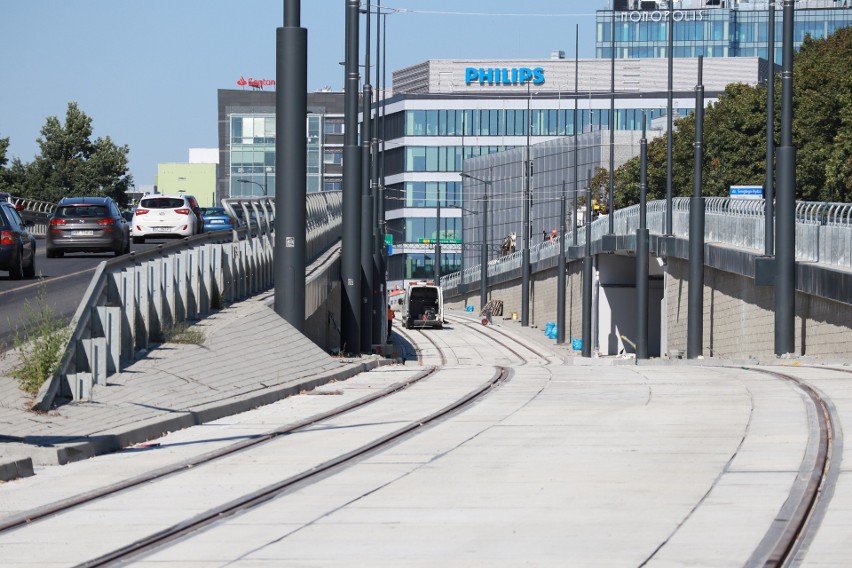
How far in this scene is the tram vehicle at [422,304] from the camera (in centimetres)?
8638

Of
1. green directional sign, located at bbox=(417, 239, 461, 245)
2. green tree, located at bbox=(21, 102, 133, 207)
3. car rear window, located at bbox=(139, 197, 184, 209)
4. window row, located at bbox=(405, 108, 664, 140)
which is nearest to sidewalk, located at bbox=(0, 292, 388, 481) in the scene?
car rear window, located at bbox=(139, 197, 184, 209)

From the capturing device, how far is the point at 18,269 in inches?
1387

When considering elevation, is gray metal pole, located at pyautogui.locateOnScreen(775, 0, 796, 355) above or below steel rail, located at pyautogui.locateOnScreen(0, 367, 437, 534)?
above

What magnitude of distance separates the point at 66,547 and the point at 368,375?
16.0m

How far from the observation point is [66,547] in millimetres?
9570

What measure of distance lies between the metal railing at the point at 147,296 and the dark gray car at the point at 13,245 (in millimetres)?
5081

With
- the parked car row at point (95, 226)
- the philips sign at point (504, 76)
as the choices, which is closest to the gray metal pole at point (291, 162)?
the parked car row at point (95, 226)

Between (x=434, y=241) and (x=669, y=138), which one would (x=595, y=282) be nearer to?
(x=669, y=138)

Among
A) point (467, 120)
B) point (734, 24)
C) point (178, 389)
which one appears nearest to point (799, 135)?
point (178, 389)

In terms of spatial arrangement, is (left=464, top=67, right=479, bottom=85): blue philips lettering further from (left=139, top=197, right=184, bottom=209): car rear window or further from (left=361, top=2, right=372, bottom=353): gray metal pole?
(left=361, top=2, right=372, bottom=353): gray metal pole

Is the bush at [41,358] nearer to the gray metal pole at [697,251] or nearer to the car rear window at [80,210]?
the car rear window at [80,210]

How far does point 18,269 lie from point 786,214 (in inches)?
673

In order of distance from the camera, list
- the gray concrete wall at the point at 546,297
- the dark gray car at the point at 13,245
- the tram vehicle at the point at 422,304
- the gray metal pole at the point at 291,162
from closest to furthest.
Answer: the gray metal pole at the point at 291,162
the dark gray car at the point at 13,245
the tram vehicle at the point at 422,304
the gray concrete wall at the point at 546,297

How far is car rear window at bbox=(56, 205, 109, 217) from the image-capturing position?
43.0 meters
